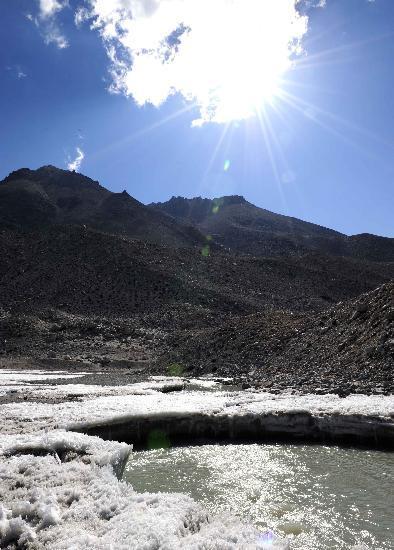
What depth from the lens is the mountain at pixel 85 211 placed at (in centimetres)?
12212

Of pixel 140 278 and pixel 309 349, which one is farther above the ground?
pixel 140 278

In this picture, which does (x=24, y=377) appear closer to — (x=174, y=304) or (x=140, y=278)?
(x=174, y=304)

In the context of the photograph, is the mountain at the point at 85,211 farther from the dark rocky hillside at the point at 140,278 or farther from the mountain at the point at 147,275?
the dark rocky hillside at the point at 140,278

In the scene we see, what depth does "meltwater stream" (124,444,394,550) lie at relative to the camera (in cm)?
671

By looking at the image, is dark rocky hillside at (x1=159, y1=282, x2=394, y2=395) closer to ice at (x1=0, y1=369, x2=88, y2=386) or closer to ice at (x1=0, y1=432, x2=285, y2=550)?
ice at (x1=0, y1=369, x2=88, y2=386)

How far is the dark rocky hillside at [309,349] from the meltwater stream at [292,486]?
19.1 feet

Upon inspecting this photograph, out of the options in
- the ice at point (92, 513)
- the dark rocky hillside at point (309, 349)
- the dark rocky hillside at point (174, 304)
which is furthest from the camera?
the dark rocky hillside at point (174, 304)

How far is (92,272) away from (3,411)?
62.0 m

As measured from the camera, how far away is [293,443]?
12273 millimetres

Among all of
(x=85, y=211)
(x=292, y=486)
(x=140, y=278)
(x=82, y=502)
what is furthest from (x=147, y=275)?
(x=85, y=211)

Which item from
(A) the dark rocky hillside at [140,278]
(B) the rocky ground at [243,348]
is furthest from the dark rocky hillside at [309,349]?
(A) the dark rocky hillside at [140,278]

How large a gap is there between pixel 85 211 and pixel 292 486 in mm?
134494

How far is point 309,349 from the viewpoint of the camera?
2633 cm

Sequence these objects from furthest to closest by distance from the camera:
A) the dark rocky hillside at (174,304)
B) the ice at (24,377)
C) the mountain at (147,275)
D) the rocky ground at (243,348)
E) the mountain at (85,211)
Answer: the mountain at (85,211) < the mountain at (147,275) < the dark rocky hillside at (174,304) < the ice at (24,377) < the rocky ground at (243,348)
